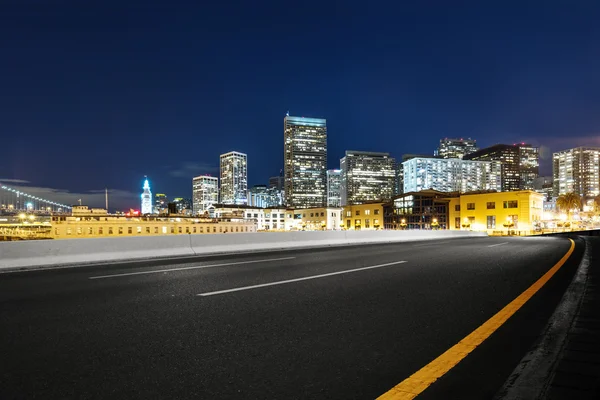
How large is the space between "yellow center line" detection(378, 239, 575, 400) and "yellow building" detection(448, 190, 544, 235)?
85039mm

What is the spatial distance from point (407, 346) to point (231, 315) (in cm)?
244

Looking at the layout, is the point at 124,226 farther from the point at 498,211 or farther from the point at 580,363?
the point at 580,363

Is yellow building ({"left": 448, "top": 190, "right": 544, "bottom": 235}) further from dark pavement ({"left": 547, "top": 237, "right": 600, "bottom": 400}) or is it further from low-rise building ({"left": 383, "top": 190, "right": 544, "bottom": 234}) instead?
dark pavement ({"left": 547, "top": 237, "right": 600, "bottom": 400})

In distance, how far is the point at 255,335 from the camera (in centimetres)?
429

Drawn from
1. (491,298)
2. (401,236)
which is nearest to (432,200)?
(401,236)

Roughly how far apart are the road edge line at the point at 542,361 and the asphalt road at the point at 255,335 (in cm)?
11

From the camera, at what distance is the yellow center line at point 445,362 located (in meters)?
2.82

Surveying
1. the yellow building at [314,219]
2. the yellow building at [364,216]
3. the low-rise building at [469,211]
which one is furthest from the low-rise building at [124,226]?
the low-rise building at [469,211]

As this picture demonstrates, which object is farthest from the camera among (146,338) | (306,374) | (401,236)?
(401,236)

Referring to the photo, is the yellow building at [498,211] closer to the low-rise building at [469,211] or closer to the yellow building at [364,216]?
the low-rise building at [469,211]

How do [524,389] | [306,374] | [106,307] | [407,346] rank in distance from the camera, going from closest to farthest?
1. [524,389]
2. [306,374]
3. [407,346]
4. [106,307]

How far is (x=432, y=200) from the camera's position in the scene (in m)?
102

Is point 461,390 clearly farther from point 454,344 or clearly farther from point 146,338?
point 146,338

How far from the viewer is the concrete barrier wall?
1171cm
